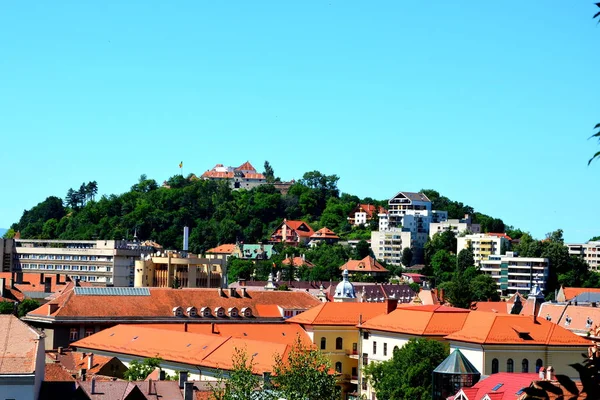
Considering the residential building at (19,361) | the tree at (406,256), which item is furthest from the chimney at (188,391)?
the tree at (406,256)

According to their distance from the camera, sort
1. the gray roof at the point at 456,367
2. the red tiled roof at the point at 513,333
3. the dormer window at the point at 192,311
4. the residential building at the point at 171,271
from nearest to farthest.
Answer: the gray roof at the point at 456,367 < the red tiled roof at the point at 513,333 < the dormer window at the point at 192,311 < the residential building at the point at 171,271

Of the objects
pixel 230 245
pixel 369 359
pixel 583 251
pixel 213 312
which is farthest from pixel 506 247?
pixel 369 359

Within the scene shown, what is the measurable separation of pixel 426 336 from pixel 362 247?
120655mm

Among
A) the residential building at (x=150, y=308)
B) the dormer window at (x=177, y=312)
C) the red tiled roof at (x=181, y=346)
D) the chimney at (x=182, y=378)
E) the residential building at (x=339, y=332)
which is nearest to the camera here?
the chimney at (x=182, y=378)

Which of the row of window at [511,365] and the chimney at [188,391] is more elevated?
the row of window at [511,365]

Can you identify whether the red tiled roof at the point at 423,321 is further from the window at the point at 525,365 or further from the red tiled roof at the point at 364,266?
the red tiled roof at the point at 364,266

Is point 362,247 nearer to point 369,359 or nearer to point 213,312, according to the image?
point 213,312

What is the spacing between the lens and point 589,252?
624 feet

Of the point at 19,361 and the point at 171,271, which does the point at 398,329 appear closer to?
the point at 19,361

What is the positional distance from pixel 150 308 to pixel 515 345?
32.8 meters

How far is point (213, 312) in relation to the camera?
8756 cm

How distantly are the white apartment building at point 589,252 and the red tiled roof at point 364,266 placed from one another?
111 ft

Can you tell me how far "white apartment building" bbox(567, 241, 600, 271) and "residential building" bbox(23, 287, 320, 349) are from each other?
104 meters

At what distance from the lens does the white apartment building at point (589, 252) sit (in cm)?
18838
